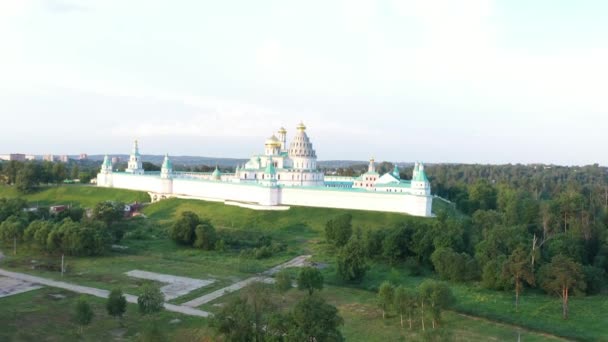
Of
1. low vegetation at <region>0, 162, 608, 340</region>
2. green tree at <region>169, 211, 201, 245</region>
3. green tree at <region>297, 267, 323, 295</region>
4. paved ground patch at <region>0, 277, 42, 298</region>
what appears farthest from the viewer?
green tree at <region>169, 211, 201, 245</region>

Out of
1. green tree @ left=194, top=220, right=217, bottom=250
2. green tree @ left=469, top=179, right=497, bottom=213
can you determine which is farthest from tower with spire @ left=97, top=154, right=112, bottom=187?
green tree @ left=469, top=179, right=497, bottom=213

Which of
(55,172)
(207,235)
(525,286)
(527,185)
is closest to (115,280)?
(207,235)

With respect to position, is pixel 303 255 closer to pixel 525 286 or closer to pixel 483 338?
pixel 525 286

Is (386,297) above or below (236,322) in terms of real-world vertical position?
below

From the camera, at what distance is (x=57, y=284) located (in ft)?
106

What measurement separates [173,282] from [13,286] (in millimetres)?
9448

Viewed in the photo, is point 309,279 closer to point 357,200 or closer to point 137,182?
point 357,200

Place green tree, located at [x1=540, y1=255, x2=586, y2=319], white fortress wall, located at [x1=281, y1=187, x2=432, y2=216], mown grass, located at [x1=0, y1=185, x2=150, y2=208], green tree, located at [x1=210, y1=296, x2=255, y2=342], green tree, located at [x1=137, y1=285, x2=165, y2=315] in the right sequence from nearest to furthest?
1. green tree, located at [x1=210, y1=296, x2=255, y2=342]
2. green tree, located at [x1=137, y1=285, x2=165, y2=315]
3. green tree, located at [x1=540, y1=255, x2=586, y2=319]
4. white fortress wall, located at [x1=281, y1=187, x2=432, y2=216]
5. mown grass, located at [x1=0, y1=185, x2=150, y2=208]

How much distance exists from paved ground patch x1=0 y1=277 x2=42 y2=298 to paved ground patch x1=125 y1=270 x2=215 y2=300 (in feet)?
19.7

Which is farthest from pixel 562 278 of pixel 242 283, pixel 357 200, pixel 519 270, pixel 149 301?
pixel 357 200

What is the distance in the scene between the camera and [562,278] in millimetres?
29484

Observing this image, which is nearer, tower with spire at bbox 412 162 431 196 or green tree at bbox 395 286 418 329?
green tree at bbox 395 286 418 329

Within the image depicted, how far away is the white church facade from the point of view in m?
57.5

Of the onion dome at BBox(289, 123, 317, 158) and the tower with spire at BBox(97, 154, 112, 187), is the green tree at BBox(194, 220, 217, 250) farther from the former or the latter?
the tower with spire at BBox(97, 154, 112, 187)
